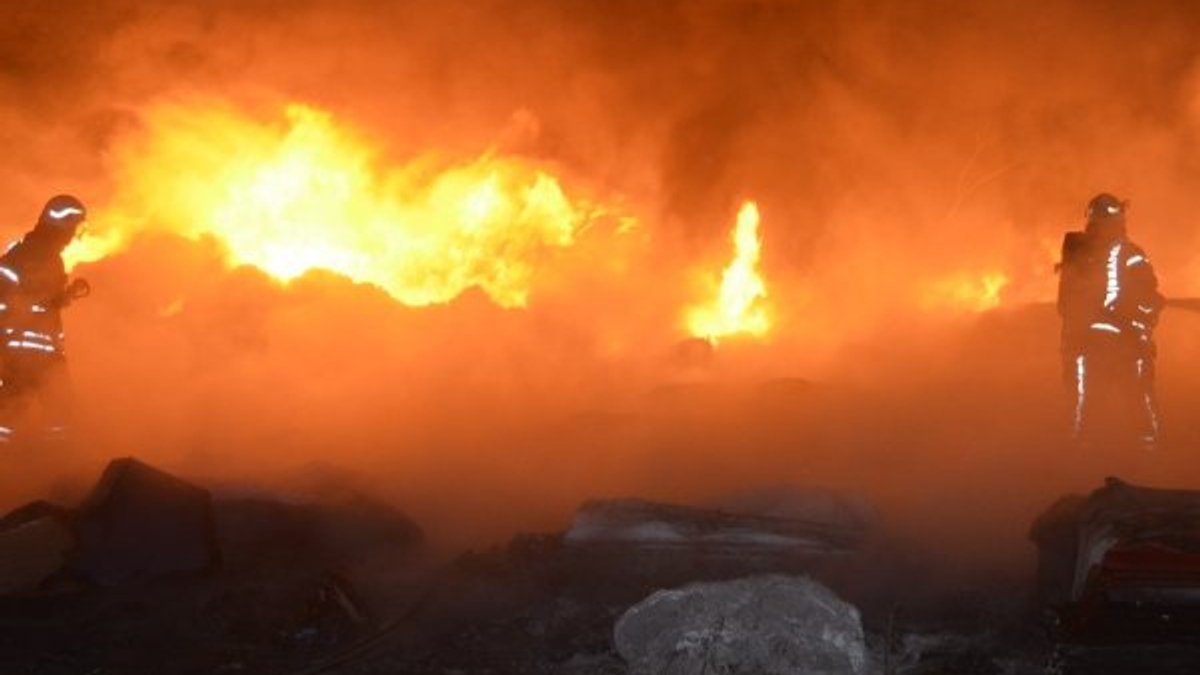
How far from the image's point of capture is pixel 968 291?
14.7 meters

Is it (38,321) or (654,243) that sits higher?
(654,243)

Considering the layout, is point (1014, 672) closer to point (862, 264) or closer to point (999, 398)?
point (999, 398)

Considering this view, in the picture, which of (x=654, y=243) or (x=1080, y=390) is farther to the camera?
(x=654, y=243)

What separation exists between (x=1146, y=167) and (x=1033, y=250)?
6.11 feet

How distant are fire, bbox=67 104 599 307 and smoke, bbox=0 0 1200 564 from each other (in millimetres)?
247

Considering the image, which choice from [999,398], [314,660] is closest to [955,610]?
[314,660]

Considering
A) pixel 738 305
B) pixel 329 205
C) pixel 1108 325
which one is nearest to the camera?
pixel 1108 325

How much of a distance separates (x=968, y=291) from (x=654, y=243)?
15.5ft

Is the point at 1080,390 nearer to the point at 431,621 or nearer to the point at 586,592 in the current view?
the point at 586,592

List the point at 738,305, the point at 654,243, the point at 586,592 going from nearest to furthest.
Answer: the point at 586,592 → the point at 738,305 → the point at 654,243

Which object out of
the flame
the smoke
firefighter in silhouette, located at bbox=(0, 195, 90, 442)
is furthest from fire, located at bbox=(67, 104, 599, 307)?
the flame

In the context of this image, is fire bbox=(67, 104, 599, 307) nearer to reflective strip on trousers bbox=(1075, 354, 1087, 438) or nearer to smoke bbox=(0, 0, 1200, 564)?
smoke bbox=(0, 0, 1200, 564)

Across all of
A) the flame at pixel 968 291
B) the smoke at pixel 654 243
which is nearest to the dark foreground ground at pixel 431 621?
the smoke at pixel 654 243

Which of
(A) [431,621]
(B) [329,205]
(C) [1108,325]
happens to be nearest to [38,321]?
(A) [431,621]
